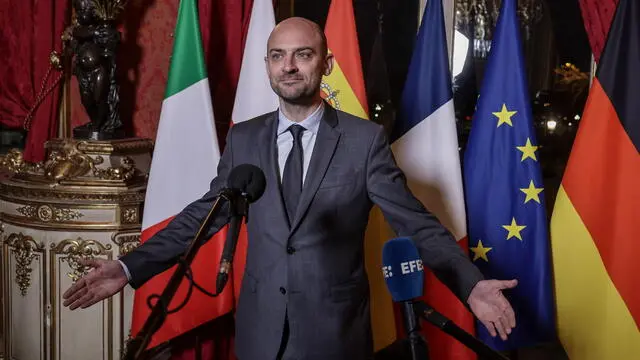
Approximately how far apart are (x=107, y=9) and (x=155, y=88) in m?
0.47

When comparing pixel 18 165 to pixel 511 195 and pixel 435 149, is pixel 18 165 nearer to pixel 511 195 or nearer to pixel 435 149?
pixel 435 149

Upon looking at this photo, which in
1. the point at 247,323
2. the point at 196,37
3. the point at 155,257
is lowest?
the point at 247,323

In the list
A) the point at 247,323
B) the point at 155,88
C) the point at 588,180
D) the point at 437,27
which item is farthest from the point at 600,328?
the point at 155,88

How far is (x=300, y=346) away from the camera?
177 cm

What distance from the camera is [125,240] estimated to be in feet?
9.54

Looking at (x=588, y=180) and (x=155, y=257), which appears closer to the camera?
(x=155, y=257)

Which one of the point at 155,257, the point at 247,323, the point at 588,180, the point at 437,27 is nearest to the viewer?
the point at 155,257

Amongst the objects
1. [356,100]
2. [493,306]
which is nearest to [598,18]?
[356,100]

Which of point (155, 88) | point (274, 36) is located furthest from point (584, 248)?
point (155, 88)

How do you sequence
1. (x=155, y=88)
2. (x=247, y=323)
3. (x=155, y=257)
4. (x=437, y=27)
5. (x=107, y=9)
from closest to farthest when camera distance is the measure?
(x=155, y=257)
(x=247, y=323)
(x=437, y=27)
(x=107, y=9)
(x=155, y=88)

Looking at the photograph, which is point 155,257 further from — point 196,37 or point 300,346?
point 196,37

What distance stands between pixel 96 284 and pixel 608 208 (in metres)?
1.85

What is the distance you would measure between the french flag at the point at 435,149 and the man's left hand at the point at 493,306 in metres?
1.28

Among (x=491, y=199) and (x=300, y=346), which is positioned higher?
(x=491, y=199)
